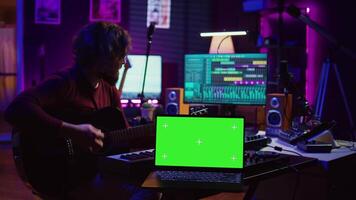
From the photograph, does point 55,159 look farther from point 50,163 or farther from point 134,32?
point 134,32

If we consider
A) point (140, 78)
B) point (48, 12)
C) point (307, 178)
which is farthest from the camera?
point (48, 12)

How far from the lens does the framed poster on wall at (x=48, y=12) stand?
212 inches

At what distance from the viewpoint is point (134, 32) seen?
5.27 meters

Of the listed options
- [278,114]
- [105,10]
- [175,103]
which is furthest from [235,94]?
[105,10]

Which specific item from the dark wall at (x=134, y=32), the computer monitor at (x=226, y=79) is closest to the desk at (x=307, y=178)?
the computer monitor at (x=226, y=79)

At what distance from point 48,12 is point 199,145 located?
13.4ft

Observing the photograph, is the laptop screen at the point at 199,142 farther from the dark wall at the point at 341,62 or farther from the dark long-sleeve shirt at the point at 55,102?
the dark wall at the point at 341,62

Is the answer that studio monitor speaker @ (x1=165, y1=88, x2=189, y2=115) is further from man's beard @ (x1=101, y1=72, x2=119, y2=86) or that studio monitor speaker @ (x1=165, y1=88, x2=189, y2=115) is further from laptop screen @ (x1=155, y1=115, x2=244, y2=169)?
laptop screen @ (x1=155, y1=115, x2=244, y2=169)

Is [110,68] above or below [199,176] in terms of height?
above

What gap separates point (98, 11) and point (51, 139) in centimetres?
355

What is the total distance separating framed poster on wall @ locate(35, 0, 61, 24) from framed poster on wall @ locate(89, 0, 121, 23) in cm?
40

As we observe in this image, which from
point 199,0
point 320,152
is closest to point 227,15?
point 199,0

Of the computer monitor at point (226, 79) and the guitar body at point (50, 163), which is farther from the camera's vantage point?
the computer monitor at point (226, 79)

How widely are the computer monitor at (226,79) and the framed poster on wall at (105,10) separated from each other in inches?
91.4
